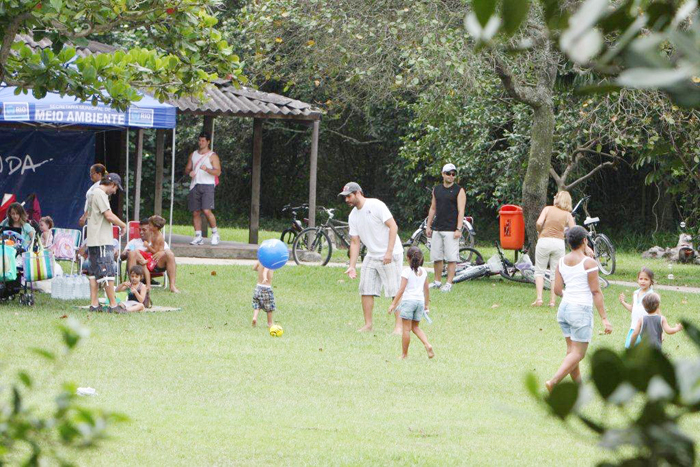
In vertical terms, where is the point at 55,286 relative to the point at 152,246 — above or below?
below

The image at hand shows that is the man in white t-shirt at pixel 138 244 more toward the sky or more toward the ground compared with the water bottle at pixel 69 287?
more toward the sky

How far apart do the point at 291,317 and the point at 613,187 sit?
58.6 feet

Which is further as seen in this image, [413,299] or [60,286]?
[60,286]

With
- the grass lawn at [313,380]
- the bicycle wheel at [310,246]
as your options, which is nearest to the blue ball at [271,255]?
the grass lawn at [313,380]

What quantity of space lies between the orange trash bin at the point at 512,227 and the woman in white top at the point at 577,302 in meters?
9.10

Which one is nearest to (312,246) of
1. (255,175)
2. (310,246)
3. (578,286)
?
(310,246)

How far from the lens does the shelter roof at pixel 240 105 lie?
18656 mm

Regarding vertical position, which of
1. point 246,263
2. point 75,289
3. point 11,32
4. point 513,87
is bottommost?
point 246,263

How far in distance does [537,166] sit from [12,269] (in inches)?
345

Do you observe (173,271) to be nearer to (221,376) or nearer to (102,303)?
(102,303)

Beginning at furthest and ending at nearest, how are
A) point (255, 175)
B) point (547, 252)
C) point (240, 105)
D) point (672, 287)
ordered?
point (255, 175), point (240, 105), point (672, 287), point (547, 252)

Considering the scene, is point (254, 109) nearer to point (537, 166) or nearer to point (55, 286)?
point (537, 166)

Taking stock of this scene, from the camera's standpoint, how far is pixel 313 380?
8805 millimetres

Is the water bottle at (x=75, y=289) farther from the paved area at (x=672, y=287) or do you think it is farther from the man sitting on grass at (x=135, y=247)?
the paved area at (x=672, y=287)
